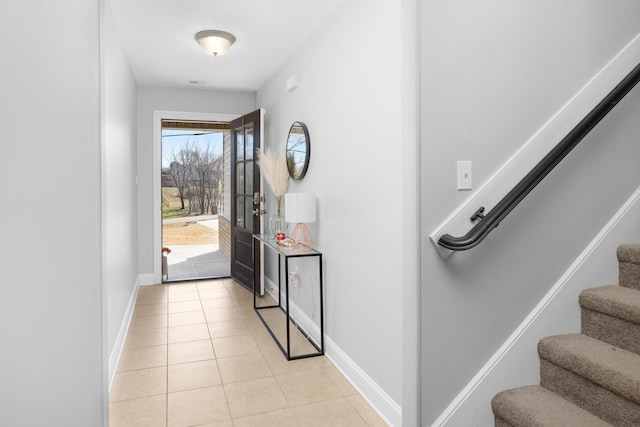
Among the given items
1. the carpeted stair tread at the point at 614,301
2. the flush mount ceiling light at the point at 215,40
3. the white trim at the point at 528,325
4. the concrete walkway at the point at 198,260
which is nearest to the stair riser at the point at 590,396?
the white trim at the point at 528,325

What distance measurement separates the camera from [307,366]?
9.45ft

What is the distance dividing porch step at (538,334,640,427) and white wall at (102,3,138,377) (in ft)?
7.05

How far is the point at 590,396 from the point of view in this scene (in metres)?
1.54

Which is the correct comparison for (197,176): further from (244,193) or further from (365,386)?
(365,386)

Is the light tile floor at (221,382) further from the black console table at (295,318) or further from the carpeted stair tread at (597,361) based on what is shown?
the carpeted stair tread at (597,361)

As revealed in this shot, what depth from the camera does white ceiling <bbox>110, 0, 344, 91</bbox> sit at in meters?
2.93

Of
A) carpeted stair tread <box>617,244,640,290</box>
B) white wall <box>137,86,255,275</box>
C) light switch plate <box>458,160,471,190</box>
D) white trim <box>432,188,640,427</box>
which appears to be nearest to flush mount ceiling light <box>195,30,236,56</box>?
white wall <box>137,86,255,275</box>

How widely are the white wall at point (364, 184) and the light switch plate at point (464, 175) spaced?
211 mm

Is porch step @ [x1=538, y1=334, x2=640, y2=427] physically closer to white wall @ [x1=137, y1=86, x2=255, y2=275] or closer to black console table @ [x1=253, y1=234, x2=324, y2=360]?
black console table @ [x1=253, y1=234, x2=324, y2=360]

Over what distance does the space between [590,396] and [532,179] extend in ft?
2.68

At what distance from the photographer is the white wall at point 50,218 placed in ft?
3.16

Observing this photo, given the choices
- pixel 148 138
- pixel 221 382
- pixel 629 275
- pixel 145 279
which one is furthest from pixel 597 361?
pixel 148 138

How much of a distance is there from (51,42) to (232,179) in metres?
4.36

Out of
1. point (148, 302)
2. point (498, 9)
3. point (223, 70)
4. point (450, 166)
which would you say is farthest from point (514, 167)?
point (148, 302)
